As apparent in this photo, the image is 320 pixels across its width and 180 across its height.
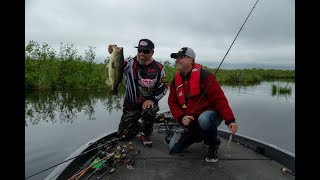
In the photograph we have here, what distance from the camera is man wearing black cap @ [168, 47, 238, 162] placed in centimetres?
492

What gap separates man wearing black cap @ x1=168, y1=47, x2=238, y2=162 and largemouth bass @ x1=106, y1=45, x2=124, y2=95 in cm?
92

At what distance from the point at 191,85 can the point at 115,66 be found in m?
1.35

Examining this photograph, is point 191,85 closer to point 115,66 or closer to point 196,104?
point 196,104

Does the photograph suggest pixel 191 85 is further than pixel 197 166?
Yes

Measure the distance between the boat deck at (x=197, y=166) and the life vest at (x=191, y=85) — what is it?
0.86 meters

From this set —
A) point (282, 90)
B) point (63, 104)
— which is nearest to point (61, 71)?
point (63, 104)

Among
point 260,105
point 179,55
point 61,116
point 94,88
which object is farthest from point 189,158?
point 94,88

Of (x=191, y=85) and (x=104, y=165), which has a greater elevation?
(x=191, y=85)

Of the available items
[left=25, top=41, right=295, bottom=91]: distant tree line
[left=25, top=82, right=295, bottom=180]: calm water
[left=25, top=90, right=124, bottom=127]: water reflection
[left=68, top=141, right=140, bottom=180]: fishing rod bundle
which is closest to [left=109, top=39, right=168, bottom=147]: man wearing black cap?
[left=68, top=141, right=140, bottom=180]: fishing rod bundle

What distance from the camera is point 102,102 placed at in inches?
827

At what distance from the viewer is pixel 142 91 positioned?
20.5 feet

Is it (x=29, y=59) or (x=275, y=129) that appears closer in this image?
(x=275, y=129)

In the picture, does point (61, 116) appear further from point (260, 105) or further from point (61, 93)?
point (260, 105)
